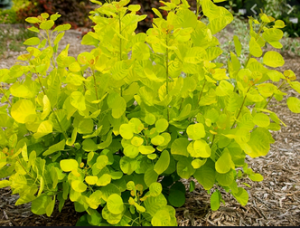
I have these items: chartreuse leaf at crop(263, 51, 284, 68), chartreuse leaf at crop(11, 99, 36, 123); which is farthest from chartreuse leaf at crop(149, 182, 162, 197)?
chartreuse leaf at crop(263, 51, 284, 68)

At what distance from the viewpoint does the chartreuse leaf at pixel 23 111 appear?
1.15 m

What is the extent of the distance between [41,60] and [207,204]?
1.25 m

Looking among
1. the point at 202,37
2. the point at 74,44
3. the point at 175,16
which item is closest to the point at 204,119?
the point at 202,37

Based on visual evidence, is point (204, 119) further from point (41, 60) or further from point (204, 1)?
point (41, 60)

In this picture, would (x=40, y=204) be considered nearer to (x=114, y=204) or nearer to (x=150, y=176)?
(x=114, y=204)

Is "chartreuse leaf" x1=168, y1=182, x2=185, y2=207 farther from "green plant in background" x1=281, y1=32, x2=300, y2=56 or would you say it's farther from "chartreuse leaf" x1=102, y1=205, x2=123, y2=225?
"green plant in background" x1=281, y1=32, x2=300, y2=56

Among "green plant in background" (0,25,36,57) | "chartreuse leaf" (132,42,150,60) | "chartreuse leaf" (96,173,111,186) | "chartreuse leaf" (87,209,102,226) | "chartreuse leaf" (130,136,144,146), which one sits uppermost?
A: "chartreuse leaf" (132,42,150,60)

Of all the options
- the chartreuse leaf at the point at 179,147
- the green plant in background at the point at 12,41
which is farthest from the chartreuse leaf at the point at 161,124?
the green plant in background at the point at 12,41

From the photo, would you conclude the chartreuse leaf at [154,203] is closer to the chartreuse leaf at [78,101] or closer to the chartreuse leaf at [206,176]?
the chartreuse leaf at [206,176]

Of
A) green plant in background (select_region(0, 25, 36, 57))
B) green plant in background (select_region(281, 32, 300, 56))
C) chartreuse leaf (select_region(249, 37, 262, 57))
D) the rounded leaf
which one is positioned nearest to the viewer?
chartreuse leaf (select_region(249, 37, 262, 57))

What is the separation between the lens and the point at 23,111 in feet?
3.84

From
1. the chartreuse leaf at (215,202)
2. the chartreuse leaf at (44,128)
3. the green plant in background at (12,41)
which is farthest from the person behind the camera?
the green plant in background at (12,41)

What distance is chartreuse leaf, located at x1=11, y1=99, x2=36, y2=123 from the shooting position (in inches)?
45.2

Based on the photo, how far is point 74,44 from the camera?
588 cm
